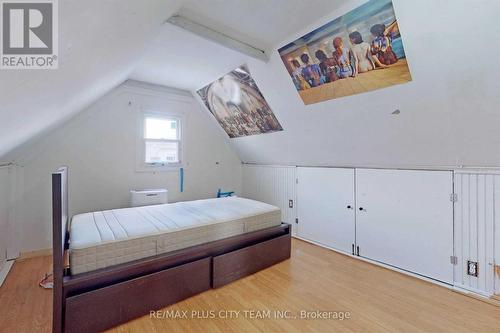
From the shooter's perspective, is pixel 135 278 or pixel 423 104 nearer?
pixel 135 278

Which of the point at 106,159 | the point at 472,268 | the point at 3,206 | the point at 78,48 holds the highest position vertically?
the point at 78,48

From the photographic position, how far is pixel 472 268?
220cm

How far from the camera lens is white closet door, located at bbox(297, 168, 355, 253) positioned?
10.4ft

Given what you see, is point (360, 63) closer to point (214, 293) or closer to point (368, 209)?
point (368, 209)

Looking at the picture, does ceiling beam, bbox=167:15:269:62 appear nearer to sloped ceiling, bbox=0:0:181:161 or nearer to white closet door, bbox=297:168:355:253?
sloped ceiling, bbox=0:0:181:161

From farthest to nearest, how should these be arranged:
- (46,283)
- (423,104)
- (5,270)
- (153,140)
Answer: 1. (153,140)
2. (5,270)
3. (46,283)
4. (423,104)

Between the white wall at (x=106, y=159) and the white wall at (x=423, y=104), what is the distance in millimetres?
1823

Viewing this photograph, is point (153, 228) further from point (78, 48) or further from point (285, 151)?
point (285, 151)

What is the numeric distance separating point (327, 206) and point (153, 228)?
240 cm

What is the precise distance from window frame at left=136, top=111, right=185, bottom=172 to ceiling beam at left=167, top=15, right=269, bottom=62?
2.10 m

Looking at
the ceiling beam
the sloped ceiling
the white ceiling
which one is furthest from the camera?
the ceiling beam

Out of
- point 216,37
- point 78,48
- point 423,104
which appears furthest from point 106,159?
point 423,104

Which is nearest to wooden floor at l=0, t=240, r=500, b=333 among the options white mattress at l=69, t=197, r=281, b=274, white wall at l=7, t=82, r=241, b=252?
white mattress at l=69, t=197, r=281, b=274

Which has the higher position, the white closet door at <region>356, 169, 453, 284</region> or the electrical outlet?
the white closet door at <region>356, 169, 453, 284</region>
